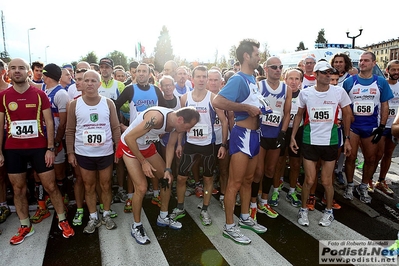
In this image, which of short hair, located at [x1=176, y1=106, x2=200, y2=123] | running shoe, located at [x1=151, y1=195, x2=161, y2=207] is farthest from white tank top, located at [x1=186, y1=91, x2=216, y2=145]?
running shoe, located at [x1=151, y1=195, x2=161, y2=207]

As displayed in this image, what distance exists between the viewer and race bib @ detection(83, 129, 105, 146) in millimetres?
3914

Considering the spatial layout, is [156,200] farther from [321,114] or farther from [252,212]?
[321,114]

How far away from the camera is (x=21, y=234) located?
3.85m

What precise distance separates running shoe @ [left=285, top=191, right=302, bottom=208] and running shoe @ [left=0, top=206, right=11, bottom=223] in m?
4.65

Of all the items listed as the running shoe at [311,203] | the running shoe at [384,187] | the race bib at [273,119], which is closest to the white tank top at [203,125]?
the race bib at [273,119]

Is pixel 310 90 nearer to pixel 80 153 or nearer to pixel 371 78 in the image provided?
pixel 371 78

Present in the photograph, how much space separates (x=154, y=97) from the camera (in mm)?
4953

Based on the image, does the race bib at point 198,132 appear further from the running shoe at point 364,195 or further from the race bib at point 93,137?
the running shoe at point 364,195

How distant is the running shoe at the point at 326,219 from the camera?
4.18m

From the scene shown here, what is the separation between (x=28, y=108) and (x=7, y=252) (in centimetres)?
183

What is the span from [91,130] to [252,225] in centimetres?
262

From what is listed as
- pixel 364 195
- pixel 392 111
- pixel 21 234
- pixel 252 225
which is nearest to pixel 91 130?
pixel 21 234

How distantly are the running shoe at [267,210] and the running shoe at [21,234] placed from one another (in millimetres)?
3400


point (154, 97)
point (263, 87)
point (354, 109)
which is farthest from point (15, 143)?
point (354, 109)
